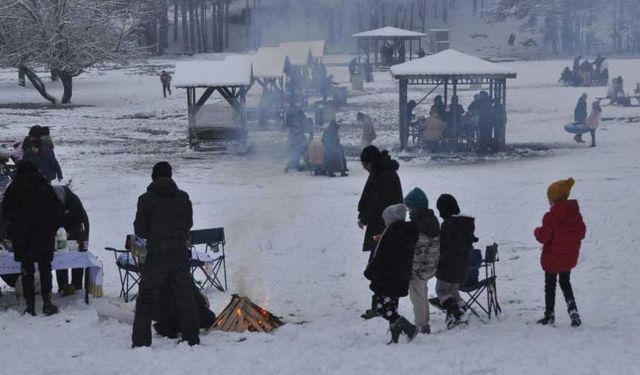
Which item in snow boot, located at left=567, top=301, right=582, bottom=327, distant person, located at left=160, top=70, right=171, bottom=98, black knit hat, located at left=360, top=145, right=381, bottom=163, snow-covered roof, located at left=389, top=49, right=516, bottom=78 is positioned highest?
snow-covered roof, located at left=389, top=49, right=516, bottom=78

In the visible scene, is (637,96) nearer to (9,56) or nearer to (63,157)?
(63,157)

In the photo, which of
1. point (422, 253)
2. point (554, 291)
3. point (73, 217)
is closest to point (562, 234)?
point (554, 291)

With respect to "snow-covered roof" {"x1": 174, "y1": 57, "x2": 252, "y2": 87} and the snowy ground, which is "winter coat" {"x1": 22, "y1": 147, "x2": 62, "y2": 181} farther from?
"snow-covered roof" {"x1": 174, "y1": 57, "x2": 252, "y2": 87}

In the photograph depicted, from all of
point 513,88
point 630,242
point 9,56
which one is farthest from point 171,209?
point 9,56

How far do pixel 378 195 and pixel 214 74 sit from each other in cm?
1716

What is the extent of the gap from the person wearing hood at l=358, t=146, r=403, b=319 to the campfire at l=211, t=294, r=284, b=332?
3.93 feet

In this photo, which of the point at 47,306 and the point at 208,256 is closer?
the point at 47,306

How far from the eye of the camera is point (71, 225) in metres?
10.7

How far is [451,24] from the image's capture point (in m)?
74.6

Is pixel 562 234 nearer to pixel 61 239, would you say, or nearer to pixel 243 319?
pixel 243 319

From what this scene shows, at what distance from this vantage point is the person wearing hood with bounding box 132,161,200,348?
8258mm

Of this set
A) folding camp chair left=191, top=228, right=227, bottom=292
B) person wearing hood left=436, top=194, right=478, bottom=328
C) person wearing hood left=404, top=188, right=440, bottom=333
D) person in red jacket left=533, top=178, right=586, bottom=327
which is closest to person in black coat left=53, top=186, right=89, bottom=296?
folding camp chair left=191, top=228, right=227, bottom=292

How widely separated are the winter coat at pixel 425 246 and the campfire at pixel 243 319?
1.39 metres

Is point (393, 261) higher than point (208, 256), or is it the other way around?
point (393, 261)
